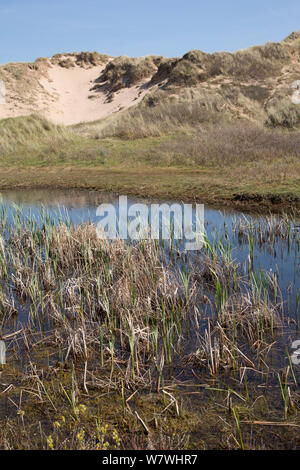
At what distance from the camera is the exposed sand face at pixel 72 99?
43.1 meters

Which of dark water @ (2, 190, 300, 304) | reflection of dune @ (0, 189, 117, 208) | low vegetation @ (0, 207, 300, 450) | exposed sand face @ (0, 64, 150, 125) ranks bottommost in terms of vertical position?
low vegetation @ (0, 207, 300, 450)

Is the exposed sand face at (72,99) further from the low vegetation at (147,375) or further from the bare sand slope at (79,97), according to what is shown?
the low vegetation at (147,375)

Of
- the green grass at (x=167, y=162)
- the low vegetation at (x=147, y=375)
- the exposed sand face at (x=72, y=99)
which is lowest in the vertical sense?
the low vegetation at (x=147, y=375)

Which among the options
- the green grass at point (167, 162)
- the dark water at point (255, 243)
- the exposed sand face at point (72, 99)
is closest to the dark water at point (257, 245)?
the dark water at point (255, 243)

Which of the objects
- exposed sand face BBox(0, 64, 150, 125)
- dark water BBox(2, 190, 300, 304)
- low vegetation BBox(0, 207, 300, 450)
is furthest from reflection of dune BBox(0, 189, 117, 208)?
exposed sand face BBox(0, 64, 150, 125)

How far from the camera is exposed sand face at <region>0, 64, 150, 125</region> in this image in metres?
43.1

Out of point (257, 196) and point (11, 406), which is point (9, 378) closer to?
point (11, 406)

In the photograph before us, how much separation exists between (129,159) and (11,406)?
13522mm

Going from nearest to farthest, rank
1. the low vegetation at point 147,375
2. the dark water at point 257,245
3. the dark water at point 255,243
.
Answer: the low vegetation at point 147,375
the dark water at point 257,245
the dark water at point 255,243

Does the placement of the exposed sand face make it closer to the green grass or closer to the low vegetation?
the green grass

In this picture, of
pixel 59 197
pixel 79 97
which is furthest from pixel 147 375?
pixel 79 97

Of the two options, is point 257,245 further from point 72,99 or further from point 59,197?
point 72,99
